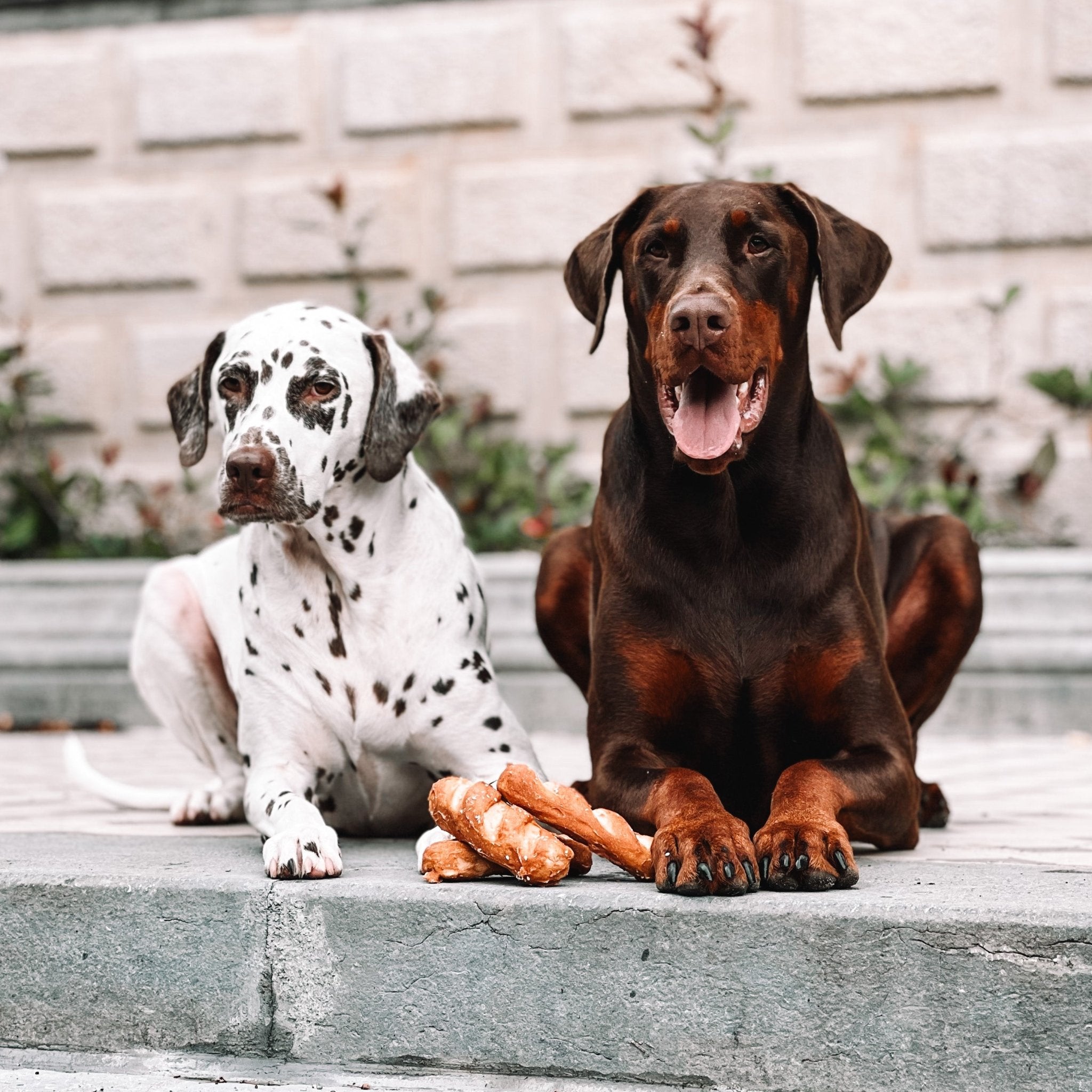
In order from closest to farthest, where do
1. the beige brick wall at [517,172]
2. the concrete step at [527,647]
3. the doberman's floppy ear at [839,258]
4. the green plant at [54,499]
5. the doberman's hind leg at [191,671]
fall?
→ the doberman's floppy ear at [839,258] → the doberman's hind leg at [191,671] → the concrete step at [527,647] → the beige brick wall at [517,172] → the green plant at [54,499]

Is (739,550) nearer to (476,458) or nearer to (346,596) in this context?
(346,596)

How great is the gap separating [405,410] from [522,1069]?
1638 mm

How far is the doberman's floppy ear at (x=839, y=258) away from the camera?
12.2 feet

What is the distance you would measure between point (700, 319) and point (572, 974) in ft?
4.40

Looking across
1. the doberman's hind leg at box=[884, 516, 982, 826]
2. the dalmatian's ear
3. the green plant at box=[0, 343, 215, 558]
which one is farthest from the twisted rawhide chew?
the green plant at box=[0, 343, 215, 558]

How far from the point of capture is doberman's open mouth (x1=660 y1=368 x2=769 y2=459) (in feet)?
11.6

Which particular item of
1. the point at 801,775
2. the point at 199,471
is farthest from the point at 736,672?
the point at 199,471

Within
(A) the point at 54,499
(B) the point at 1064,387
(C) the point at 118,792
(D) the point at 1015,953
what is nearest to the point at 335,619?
(C) the point at 118,792

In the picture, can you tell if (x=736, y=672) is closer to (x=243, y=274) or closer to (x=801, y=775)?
(x=801, y=775)

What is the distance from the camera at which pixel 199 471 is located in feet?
30.9

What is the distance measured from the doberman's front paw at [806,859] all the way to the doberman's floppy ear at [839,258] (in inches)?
46.5

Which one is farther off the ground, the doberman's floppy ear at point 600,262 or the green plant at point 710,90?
the green plant at point 710,90

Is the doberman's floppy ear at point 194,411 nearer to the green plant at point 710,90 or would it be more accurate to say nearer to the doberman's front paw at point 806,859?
the doberman's front paw at point 806,859

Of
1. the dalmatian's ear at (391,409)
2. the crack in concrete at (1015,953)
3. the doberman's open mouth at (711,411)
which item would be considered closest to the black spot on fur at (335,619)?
the dalmatian's ear at (391,409)
